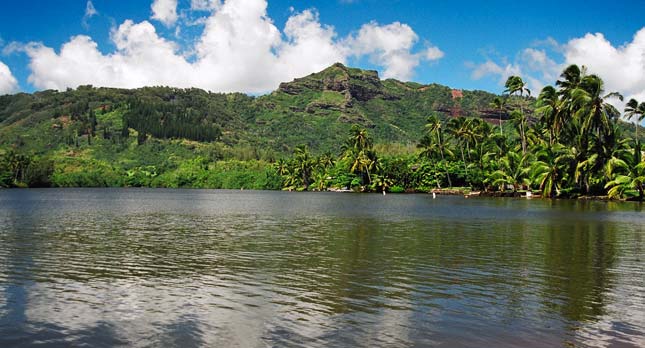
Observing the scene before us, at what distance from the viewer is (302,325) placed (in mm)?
15102

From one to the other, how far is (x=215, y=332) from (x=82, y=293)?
7.67 m

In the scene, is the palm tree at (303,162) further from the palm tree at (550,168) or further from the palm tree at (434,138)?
the palm tree at (550,168)

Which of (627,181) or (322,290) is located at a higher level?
(627,181)

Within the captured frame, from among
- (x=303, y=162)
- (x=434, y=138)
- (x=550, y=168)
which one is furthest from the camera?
(x=303, y=162)

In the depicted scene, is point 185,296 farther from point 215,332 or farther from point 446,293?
point 446,293

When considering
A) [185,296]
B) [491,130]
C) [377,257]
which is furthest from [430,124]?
[185,296]

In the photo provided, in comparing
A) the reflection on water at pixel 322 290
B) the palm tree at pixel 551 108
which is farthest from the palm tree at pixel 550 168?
the reflection on water at pixel 322 290

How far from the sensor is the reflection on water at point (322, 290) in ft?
46.9

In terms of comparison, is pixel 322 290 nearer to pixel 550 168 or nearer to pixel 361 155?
pixel 550 168

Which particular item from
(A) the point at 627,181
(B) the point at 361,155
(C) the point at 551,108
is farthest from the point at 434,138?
(A) the point at 627,181

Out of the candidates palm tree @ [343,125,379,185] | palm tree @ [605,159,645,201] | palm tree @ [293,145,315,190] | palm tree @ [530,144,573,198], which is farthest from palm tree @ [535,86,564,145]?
palm tree @ [293,145,315,190]

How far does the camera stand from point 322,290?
19922 mm

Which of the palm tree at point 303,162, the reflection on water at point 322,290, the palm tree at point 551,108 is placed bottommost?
the reflection on water at point 322,290

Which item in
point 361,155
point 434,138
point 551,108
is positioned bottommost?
point 361,155
